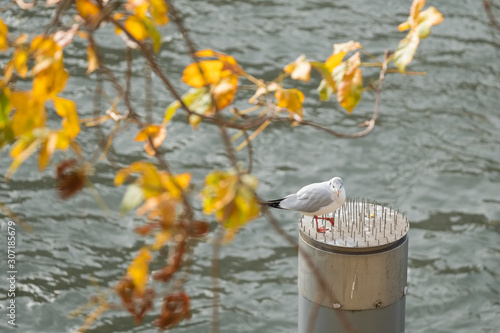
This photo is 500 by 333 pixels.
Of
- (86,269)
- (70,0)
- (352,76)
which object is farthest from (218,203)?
(86,269)

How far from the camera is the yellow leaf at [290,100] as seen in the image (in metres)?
2.03

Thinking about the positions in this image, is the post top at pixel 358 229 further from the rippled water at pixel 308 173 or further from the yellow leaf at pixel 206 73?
the rippled water at pixel 308 173

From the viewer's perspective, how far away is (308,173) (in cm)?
515

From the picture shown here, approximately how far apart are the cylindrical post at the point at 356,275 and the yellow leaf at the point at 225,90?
494 millimetres

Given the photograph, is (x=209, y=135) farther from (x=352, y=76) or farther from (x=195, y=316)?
(x=352, y=76)

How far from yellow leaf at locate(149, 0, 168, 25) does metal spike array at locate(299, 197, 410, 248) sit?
2.29 ft

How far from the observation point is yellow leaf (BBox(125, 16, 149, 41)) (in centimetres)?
170

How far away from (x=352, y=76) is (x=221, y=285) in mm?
2417

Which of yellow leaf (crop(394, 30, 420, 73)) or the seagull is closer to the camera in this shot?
yellow leaf (crop(394, 30, 420, 73))

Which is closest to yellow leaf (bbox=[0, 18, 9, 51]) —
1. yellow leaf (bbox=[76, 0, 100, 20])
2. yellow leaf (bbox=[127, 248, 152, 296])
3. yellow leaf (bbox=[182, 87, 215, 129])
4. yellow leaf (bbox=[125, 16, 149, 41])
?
yellow leaf (bbox=[76, 0, 100, 20])

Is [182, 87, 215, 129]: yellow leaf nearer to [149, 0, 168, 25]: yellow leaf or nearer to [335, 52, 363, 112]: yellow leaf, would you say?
[149, 0, 168, 25]: yellow leaf

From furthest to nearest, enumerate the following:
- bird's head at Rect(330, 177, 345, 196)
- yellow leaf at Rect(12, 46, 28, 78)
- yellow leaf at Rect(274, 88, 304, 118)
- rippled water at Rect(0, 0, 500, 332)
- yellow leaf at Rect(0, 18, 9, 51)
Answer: rippled water at Rect(0, 0, 500, 332), bird's head at Rect(330, 177, 345, 196), yellow leaf at Rect(274, 88, 304, 118), yellow leaf at Rect(0, 18, 9, 51), yellow leaf at Rect(12, 46, 28, 78)

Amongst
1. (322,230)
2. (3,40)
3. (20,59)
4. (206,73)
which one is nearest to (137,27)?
(206,73)

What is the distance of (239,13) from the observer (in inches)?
267
